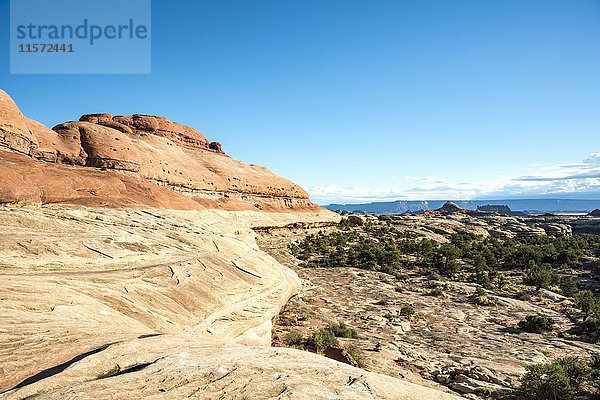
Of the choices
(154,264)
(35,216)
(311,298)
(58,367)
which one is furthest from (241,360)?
(311,298)

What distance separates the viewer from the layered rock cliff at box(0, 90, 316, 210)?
55.8ft

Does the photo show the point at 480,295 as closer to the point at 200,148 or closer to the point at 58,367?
the point at 58,367

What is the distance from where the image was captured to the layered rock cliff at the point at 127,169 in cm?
1702

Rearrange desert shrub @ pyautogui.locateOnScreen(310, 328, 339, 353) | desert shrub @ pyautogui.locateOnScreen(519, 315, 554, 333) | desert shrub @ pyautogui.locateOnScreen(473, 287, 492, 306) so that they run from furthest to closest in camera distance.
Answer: desert shrub @ pyautogui.locateOnScreen(473, 287, 492, 306), desert shrub @ pyautogui.locateOnScreen(519, 315, 554, 333), desert shrub @ pyautogui.locateOnScreen(310, 328, 339, 353)

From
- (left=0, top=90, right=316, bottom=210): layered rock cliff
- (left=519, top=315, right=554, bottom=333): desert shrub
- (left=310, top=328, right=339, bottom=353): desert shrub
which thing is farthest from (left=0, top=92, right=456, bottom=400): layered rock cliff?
(left=519, top=315, right=554, bottom=333): desert shrub

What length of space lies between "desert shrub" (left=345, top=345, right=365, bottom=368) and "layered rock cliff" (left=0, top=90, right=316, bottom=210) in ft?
44.1

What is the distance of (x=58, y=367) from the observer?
492 cm

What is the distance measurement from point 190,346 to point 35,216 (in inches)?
361

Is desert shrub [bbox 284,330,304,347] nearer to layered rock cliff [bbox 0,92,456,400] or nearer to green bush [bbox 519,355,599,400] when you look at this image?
layered rock cliff [bbox 0,92,456,400]

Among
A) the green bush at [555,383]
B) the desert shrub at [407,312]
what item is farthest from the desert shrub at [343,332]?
the green bush at [555,383]

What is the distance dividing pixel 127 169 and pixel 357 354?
34.8 m

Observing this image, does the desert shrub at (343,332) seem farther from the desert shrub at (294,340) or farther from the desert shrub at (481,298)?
the desert shrub at (481,298)

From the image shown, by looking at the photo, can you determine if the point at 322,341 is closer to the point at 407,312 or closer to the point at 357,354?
the point at 357,354

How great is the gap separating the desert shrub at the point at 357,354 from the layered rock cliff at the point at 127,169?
44.1 feet
